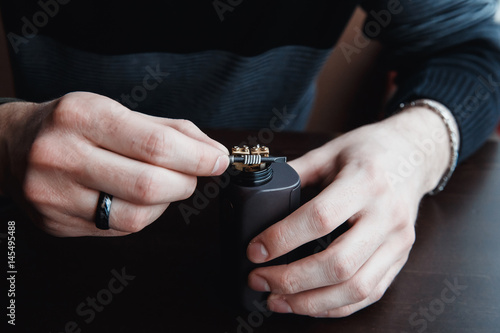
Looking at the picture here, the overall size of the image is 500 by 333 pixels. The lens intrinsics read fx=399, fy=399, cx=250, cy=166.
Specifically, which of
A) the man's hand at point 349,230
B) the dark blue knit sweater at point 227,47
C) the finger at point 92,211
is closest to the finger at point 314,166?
the man's hand at point 349,230

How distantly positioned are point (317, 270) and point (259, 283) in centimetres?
7

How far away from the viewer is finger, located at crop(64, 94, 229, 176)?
0.41 meters

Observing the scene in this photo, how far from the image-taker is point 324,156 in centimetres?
60

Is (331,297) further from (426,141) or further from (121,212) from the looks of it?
(426,141)

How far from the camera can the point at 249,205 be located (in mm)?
443

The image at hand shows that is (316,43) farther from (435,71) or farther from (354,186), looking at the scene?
(354,186)

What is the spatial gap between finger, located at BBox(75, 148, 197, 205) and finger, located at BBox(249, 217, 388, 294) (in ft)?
0.51

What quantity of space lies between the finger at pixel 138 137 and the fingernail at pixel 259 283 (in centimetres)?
15

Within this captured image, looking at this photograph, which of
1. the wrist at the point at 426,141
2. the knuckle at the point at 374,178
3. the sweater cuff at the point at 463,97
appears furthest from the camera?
the sweater cuff at the point at 463,97

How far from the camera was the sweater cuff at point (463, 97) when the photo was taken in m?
0.79

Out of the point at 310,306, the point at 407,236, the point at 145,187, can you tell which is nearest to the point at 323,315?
the point at 310,306

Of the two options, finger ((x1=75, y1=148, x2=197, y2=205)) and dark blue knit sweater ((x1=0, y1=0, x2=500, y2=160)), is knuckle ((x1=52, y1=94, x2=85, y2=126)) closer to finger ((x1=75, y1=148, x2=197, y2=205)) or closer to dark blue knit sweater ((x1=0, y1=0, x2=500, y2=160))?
finger ((x1=75, y1=148, x2=197, y2=205))

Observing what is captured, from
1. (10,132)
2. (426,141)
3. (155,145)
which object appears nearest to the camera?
(155,145)

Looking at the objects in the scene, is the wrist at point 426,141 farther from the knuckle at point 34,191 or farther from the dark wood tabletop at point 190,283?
the knuckle at point 34,191
